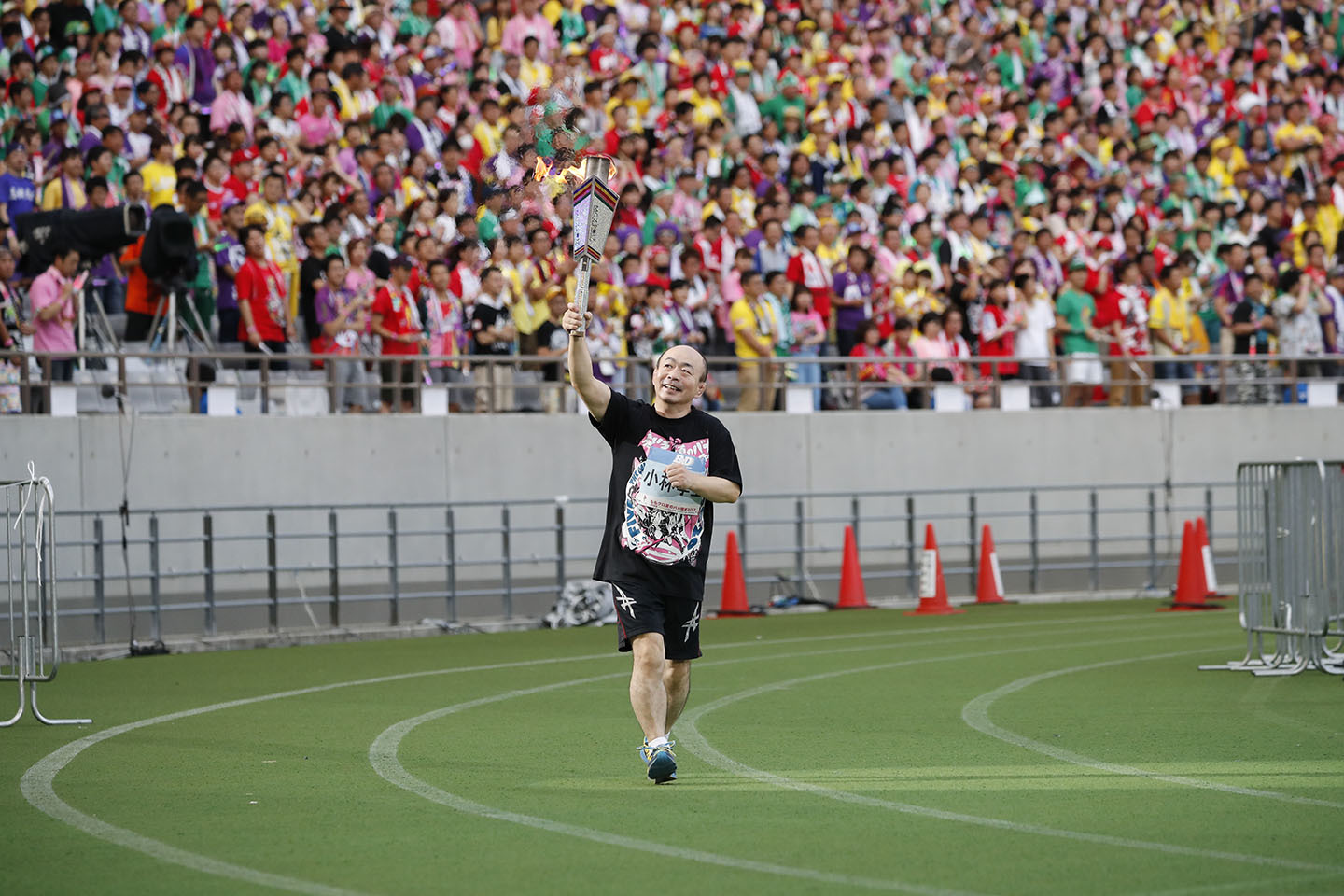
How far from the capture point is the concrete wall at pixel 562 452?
19047mm

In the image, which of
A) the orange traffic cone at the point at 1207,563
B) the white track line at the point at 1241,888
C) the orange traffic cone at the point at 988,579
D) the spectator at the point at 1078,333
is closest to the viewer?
the white track line at the point at 1241,888

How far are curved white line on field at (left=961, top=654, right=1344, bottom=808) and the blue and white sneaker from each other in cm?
213

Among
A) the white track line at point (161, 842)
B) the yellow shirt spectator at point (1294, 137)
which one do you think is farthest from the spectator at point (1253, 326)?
the white track line at point (161, 842)

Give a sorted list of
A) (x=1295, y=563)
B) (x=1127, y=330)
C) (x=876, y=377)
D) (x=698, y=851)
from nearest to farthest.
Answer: (x=698, y=851)
(x=1295, y=563)
(x=876, y=377)
(x=1127, y=330)

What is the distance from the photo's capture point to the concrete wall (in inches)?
750

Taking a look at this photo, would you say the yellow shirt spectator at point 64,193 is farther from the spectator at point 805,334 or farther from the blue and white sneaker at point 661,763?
the blue and white sneaker at point 661,763

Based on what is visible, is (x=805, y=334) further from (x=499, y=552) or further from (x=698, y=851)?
(x=698, y=851)

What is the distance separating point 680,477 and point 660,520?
1.10 feet

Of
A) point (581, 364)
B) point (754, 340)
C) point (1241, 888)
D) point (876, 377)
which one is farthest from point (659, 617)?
point (876, 377)

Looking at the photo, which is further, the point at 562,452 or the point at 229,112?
the point at 229,112

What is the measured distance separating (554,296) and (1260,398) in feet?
32.6

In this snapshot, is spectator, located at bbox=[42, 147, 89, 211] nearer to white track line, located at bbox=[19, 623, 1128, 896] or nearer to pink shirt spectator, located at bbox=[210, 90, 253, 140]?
pink shirt spectator, located at bbox=[210, 90, 253, 140]

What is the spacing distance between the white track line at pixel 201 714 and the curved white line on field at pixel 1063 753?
2.95 metres

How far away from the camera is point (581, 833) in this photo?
26.5ft
